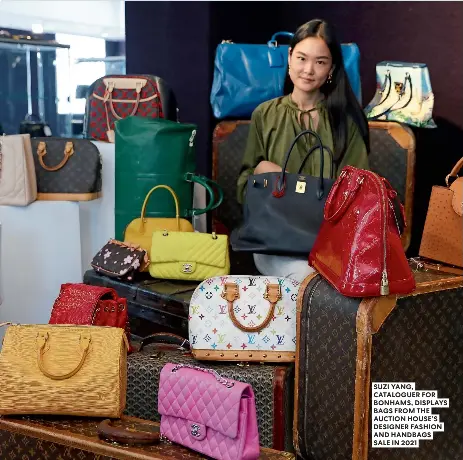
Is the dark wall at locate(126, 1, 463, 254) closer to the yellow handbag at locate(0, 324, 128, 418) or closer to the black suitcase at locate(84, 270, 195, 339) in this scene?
the black suitcase at locate(84, 270, 195, 339)

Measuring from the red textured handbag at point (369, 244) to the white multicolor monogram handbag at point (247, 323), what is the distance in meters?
0.26

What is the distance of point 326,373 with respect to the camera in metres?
3.26

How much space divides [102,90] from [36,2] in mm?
983

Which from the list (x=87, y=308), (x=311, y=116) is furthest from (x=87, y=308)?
(x=311, y=116)

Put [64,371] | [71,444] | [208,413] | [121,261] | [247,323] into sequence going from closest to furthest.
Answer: [208,413] → [71,444] → [64,371] → [247,323] → [121,261]

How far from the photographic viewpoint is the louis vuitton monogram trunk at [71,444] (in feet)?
9.34

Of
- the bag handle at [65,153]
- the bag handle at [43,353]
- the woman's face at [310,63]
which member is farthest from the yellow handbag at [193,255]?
the bag handle at [43,353]

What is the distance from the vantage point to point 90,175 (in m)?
4.54

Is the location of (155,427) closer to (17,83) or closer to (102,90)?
(102,90)

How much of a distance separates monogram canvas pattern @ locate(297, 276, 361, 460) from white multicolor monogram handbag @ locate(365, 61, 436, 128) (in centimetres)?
185

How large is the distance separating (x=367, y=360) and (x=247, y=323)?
0.50 meters

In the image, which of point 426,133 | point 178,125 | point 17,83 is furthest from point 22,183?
point 426,133

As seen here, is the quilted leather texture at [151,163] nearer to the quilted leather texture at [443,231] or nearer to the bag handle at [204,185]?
the bag handle at [204,185]

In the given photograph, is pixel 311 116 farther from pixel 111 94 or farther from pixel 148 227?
pixel 111 94
